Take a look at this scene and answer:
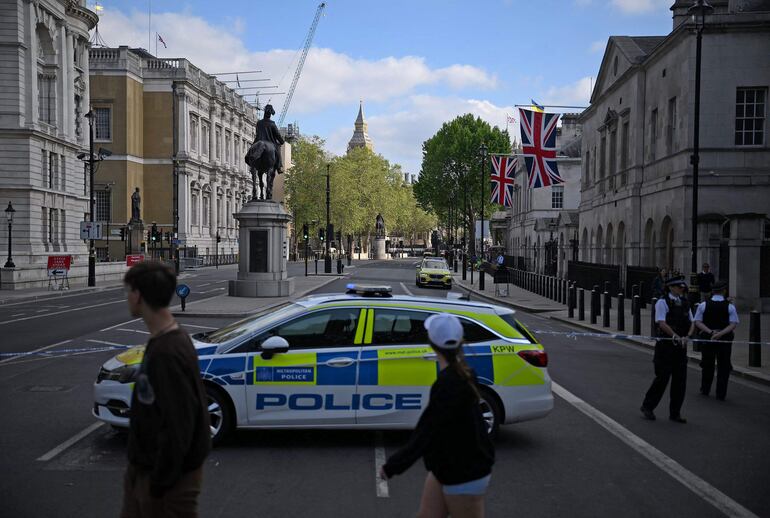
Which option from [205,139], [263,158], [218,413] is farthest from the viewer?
[205,139]

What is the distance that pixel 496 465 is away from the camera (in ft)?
23.9

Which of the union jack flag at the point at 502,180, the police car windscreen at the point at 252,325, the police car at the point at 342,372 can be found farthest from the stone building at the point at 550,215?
the police car windscreen at the point at 252,325

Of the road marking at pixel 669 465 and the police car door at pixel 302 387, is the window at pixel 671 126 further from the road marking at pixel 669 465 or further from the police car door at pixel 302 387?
the police car door at pixel 302 387

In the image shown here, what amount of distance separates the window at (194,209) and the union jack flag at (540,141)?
2053 inches

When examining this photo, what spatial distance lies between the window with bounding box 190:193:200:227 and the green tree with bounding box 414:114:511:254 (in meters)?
28.4

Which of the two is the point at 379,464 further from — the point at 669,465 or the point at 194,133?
the point at 194,133

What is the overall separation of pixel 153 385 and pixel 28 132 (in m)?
47.7

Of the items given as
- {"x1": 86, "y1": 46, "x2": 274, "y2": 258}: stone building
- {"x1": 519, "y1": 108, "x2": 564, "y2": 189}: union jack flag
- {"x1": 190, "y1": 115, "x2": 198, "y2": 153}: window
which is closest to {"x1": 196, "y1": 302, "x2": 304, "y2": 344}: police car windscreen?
{"x1": 519, "y1": 108, "x2": 564, "y2": 189}: union jack flag

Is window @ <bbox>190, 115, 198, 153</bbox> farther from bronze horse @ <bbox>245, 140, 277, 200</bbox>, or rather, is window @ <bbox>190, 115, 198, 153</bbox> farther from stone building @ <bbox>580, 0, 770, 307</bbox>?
stone building @ <bbox>580, 0, 770, 307</bbox>

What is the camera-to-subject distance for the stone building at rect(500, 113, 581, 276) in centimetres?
5084

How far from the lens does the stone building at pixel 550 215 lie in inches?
2002

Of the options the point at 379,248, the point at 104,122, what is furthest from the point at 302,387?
the point at 379,248

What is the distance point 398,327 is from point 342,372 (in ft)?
2.65

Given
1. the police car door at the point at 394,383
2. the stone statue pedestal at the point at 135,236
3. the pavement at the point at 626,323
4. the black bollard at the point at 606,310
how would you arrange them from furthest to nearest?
the stone statue pedestal at the point at 135,236 → the black bollard at the point at 606,310 → the pavement at the point at 626,323 → the police car door at the point at 394,383
